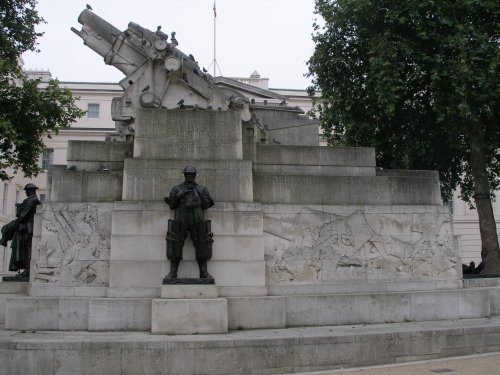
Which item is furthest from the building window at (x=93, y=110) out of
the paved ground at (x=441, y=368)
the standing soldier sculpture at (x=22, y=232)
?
the paved ground at (x=441, y=368)

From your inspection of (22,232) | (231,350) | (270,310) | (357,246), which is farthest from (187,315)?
(22,232)

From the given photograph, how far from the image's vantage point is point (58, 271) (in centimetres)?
1187

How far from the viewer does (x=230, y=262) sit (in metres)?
12.1

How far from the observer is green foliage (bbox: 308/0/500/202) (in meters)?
21.1

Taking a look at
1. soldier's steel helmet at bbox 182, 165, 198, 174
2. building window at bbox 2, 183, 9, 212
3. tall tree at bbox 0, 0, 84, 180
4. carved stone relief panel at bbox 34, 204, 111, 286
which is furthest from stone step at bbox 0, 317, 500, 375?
building window at bbox 2, 183, 9, 212

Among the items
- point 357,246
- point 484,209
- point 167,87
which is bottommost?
point 357,246

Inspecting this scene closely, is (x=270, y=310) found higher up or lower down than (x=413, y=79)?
lower down

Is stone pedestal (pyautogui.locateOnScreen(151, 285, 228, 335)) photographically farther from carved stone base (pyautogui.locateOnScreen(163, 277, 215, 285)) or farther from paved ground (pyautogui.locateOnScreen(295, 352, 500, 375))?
paved ground (pyautogui.locateOnScreen(295, 352, 500, 375))

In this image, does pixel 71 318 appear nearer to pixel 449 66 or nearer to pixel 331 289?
pixel 331 289

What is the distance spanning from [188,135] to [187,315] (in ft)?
14.8

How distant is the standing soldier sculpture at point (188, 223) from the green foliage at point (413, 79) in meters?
13.3

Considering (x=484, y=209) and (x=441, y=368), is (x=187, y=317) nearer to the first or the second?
(x=441, y=368)

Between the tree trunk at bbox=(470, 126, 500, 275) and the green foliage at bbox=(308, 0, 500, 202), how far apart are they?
198 millimetres

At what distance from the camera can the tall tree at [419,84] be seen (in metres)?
21.2
